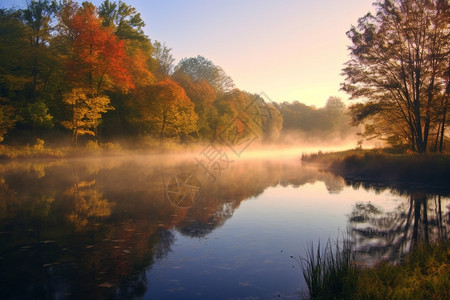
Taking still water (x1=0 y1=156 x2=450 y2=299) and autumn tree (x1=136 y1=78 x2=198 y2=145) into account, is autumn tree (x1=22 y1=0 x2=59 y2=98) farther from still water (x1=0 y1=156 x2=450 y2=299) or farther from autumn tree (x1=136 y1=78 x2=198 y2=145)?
still water (x1=0 y1=156 x2=450 y2=299)

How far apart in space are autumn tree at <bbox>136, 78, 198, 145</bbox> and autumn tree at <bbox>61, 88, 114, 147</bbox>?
8983 mm

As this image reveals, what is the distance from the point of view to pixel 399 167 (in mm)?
26281

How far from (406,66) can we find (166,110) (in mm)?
36788

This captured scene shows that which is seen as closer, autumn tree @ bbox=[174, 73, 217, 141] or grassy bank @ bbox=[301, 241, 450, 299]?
grassy bank @ bbox=[301, 241, 450, 299]

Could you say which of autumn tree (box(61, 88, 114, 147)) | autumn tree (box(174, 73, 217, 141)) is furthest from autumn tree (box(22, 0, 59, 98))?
autumn tree (box(174, 73, 217, 141))

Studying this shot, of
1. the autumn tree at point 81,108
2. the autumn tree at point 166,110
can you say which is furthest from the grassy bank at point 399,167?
A: the autumn tree at point 81,108

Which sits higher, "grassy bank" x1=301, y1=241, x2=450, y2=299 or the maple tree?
the maple tree

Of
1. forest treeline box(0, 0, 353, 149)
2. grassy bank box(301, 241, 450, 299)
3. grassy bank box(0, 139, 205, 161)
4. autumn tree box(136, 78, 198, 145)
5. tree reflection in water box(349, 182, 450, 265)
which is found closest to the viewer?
grassy bank box(301, 241, 450, 299)

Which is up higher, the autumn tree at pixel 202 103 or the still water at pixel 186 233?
the autumn tree at pixel 202 103

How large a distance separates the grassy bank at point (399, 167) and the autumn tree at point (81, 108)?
31.1 metres

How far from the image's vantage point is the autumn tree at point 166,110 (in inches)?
2120

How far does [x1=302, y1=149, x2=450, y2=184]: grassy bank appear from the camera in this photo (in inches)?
930

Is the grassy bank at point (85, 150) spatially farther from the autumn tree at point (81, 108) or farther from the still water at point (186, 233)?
the still water at point (186, 233)

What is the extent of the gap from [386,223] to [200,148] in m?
55.0
